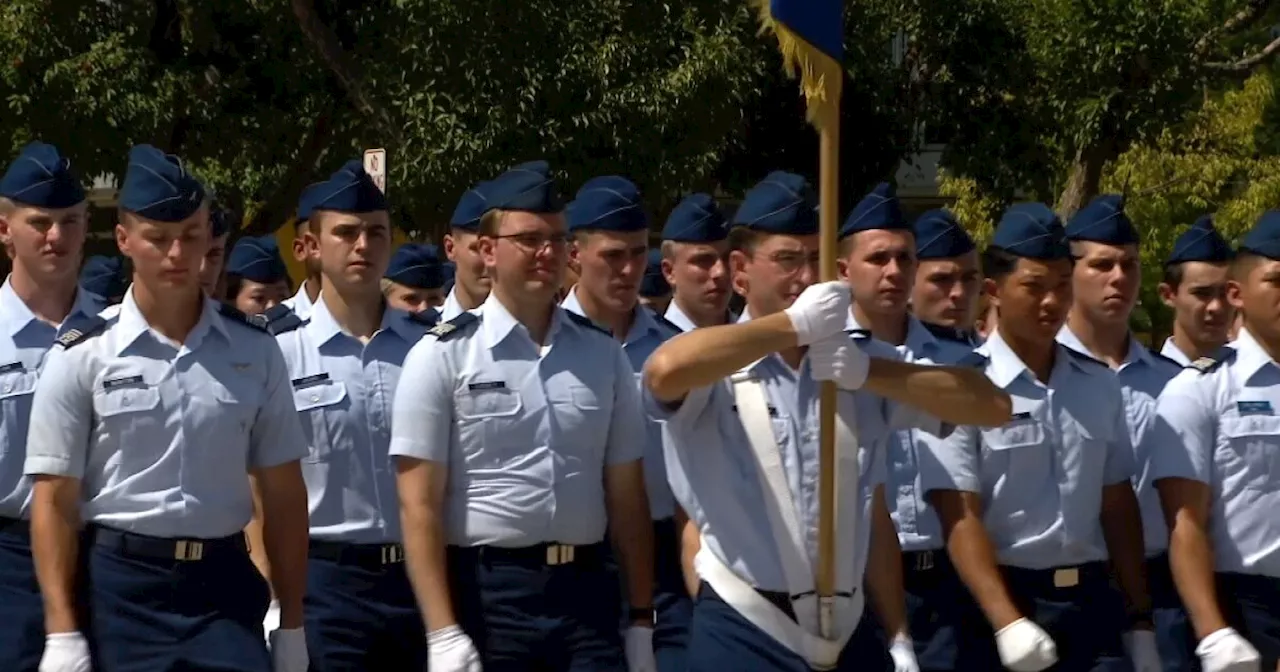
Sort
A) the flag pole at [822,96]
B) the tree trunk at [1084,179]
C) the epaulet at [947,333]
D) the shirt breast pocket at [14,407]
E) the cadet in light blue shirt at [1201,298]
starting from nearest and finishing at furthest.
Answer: the flag pole at [822,96] < the shirt breast pocket at [14,407] < the epaulet at [947,333] < the cadet in light blue shirt at [1201,298] < the tree trunk at [1084,179]

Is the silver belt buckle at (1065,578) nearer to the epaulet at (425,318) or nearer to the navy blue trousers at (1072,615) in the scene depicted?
the navy blue trousers at (1072,615)

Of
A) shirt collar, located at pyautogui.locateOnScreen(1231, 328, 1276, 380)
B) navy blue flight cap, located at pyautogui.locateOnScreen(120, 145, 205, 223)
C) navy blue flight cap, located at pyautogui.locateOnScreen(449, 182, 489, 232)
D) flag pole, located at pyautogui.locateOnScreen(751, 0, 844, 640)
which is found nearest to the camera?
flag pole, located at pyautogui.locateOnScreen(751, 0, 844, 640)

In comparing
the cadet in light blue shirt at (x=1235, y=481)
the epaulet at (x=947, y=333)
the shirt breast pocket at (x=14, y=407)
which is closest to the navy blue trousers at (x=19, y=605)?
the shirt breast pocket at (x=14, y=407)

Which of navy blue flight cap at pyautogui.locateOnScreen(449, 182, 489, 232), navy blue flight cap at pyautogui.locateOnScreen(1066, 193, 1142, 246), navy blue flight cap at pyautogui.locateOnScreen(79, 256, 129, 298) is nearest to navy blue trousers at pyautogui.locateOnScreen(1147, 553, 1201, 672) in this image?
navy blue flight cap at pyautogui.locateOnScreen(1066, 193, 1142, 246)

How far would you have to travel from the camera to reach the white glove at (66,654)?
5.47m

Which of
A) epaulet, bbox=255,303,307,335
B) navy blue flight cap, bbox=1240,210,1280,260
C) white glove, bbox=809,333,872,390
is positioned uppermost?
navy blue flight cap, bbox=1240,210,1280,260

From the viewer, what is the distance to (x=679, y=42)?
1481 cm

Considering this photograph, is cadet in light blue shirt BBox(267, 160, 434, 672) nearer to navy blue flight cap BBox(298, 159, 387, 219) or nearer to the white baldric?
navy blue flight cap BBox(298, 159, 387, 219)

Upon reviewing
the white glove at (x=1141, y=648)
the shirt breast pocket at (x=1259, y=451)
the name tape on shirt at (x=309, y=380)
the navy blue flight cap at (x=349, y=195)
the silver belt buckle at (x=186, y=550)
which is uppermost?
the navy blue flight cap at (x=349, y=195)

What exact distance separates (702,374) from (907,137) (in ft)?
48.5

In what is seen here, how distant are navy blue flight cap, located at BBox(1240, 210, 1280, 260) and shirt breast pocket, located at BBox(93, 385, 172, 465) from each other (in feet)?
10.8

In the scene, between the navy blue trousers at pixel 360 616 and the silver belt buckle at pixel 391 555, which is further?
the silver belt buckle at pixel 391 555

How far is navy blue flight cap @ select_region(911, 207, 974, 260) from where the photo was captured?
7277 mm

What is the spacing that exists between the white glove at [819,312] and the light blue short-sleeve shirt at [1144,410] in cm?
198
